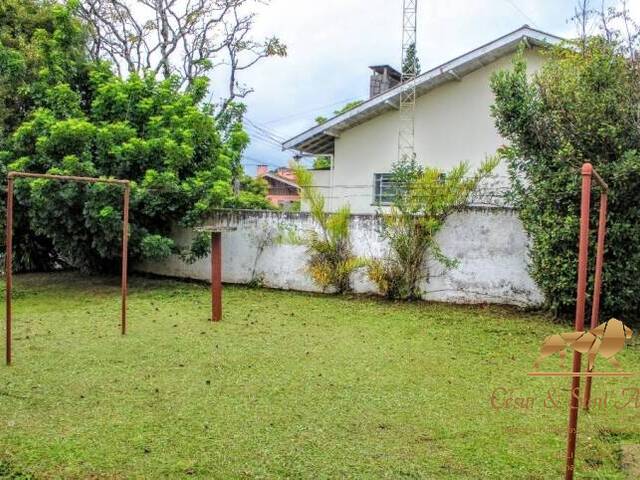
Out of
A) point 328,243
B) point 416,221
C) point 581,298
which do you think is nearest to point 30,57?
point 328,243

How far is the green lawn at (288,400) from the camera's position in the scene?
3.09 m

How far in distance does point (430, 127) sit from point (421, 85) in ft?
2.98

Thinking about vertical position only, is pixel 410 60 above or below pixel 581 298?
above

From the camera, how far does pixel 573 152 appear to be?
6441mm

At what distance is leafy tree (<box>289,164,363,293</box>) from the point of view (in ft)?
29.0

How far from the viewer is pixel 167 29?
655 inches

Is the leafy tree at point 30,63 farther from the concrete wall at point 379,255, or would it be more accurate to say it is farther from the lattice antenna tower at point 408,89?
the lattice antenna tower at point 408,89

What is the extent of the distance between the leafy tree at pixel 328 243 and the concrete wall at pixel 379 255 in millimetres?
182

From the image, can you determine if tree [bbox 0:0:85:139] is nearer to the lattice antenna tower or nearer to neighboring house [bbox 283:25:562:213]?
neighboring house [bbox 283:25:562:213]

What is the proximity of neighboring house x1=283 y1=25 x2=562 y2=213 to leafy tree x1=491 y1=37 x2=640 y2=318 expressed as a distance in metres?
3.19

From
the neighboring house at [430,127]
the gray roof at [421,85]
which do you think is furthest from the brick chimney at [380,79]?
the neighboring house at [430,127]

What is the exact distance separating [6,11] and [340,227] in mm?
8263

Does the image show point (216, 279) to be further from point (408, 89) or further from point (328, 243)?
point (408, 89)

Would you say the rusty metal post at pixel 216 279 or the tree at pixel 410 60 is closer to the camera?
the rusty metal post at pixel 216 279
